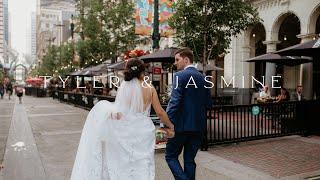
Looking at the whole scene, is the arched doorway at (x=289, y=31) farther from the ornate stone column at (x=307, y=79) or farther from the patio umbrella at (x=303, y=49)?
the patio umbrella at (x=303, y=49)

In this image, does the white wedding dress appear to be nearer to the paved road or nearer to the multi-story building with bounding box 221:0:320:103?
the paved road

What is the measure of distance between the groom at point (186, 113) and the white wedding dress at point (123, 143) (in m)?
0.37

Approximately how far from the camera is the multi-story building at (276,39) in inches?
740

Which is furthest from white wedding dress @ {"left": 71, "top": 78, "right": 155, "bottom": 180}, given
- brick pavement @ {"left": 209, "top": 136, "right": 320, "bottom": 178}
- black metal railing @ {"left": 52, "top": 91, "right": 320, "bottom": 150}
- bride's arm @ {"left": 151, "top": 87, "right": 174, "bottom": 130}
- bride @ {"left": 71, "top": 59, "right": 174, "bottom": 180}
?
black metal railing @ {"left": 52, "top": 91, "right": 320, "bottom": 150}

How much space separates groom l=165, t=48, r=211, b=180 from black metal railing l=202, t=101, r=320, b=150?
3722 mm

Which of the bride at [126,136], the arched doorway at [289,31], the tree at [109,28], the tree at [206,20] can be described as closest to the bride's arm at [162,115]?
the bride at [126,136]

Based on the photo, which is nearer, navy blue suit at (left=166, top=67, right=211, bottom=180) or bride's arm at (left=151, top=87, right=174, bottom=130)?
bride's arm at (left=151, top=87, right=174, bottom=130)

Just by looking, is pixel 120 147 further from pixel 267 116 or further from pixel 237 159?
pixel 267 116

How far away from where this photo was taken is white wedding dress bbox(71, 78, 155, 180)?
5.44 metres

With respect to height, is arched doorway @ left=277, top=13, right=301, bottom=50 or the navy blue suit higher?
arched doorway @ left=277, top=13, right=301, bottom=50

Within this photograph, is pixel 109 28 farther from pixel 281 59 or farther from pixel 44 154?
pixel 44 154

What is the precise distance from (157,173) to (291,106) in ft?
18.5

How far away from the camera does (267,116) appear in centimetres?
1080

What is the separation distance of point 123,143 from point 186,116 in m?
0.97
